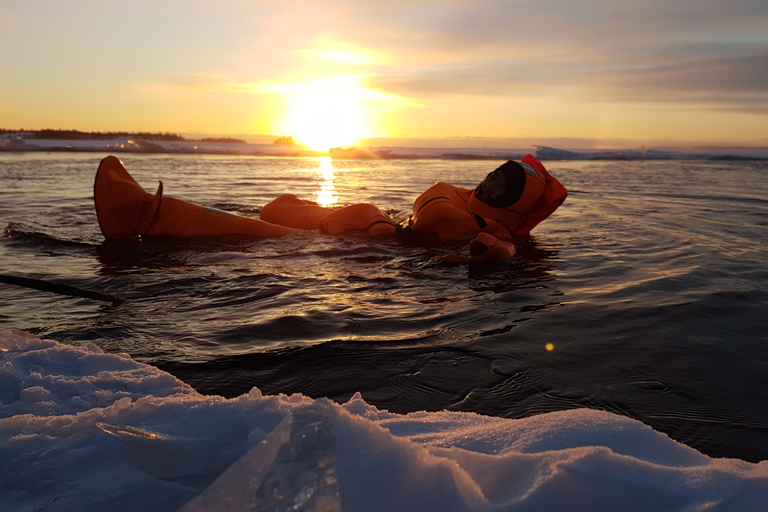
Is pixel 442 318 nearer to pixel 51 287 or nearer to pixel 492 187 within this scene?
pixel 51 287

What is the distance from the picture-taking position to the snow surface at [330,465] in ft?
3.10

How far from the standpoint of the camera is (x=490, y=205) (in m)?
5.72

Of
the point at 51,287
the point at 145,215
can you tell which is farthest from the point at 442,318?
the point at 145,215

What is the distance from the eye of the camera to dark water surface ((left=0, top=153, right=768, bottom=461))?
7.60 ft

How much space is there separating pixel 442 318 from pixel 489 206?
2.72 m

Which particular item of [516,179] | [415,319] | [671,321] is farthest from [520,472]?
[516,179]

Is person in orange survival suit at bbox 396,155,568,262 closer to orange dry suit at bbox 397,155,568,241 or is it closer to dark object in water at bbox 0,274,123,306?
orange dry suit at bbox 397,155,568,241

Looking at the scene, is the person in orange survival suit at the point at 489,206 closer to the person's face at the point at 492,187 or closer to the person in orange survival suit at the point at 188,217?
the person's face at the point at 492,187

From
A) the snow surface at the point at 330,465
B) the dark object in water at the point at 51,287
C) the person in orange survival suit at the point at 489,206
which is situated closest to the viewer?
the snow surface at the point at 330,465

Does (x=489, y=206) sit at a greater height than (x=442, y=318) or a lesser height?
greater

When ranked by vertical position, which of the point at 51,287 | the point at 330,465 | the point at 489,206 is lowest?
the point at 51,287

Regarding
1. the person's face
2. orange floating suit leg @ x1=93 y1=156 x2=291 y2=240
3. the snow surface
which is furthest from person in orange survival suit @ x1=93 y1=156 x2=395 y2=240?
the snow surface

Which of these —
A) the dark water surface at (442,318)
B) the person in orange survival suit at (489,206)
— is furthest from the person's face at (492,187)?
the dark water surface at (442,318)

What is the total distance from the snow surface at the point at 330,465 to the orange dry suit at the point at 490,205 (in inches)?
169
